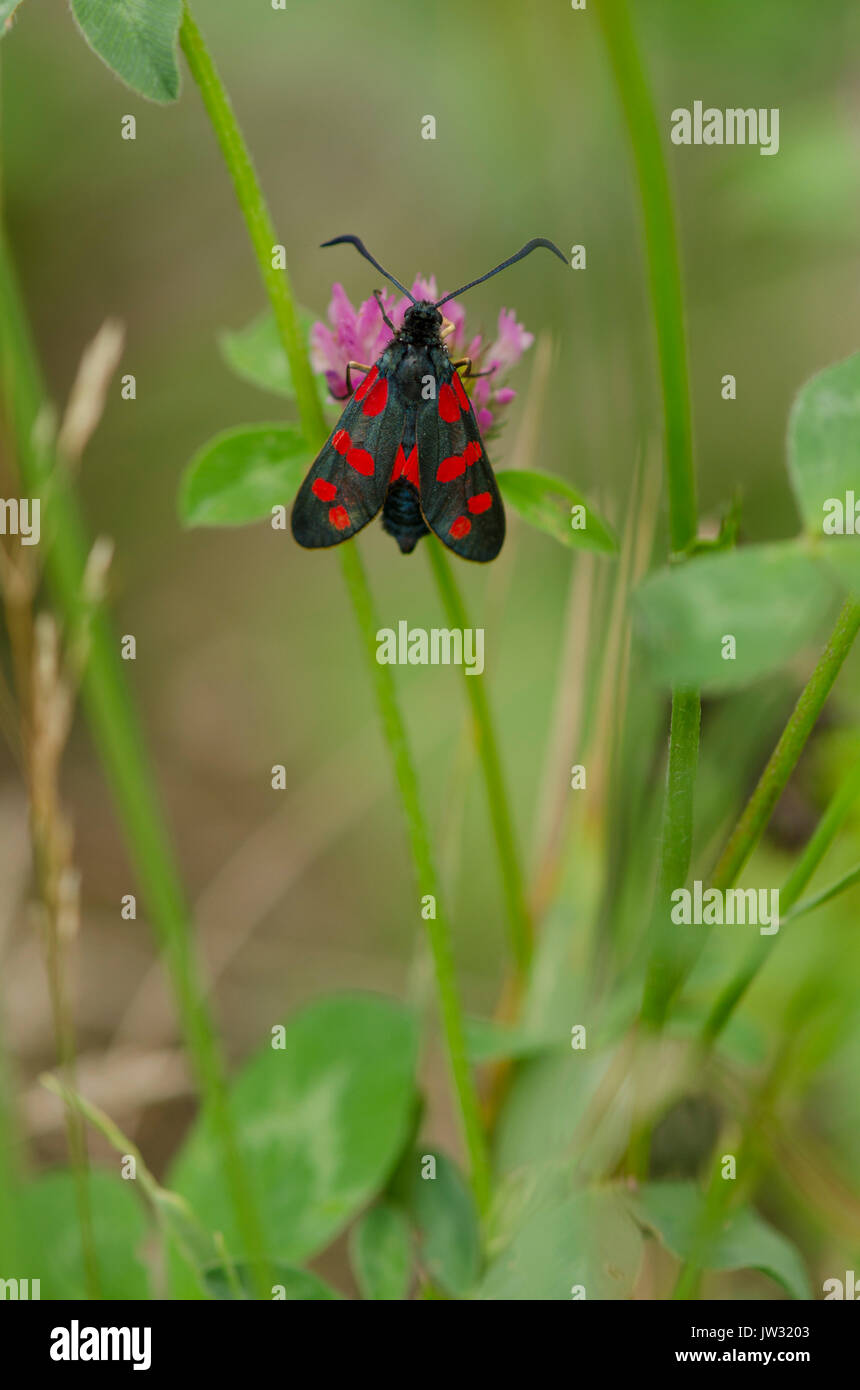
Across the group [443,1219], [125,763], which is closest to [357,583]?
[125,763]

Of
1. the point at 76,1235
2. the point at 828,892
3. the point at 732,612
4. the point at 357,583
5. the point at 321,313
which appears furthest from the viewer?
the point at 321,313

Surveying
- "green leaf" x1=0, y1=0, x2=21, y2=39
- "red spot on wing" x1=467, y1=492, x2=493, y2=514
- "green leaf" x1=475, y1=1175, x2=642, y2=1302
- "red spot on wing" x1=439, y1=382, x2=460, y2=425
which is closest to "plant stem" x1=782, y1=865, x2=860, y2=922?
"green leaf" x1=475, y1=1175, x2=642, y2=1302

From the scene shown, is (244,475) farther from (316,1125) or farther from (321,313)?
Answer: (321,313)

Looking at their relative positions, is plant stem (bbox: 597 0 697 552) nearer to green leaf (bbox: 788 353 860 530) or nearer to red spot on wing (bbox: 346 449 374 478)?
green leaf (bbox: 788 353 860 530)

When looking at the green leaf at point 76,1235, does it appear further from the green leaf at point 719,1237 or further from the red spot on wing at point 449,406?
the red spot on wing at point 449,406

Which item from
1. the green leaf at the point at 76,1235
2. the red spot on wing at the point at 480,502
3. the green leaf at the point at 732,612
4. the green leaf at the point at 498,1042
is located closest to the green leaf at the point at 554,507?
the red spot on wing at the point at 480,502

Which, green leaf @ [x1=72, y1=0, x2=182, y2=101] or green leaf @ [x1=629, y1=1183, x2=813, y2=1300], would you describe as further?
green leaf @ [x1=629, y1=1183, x2=813, y2=1300]
